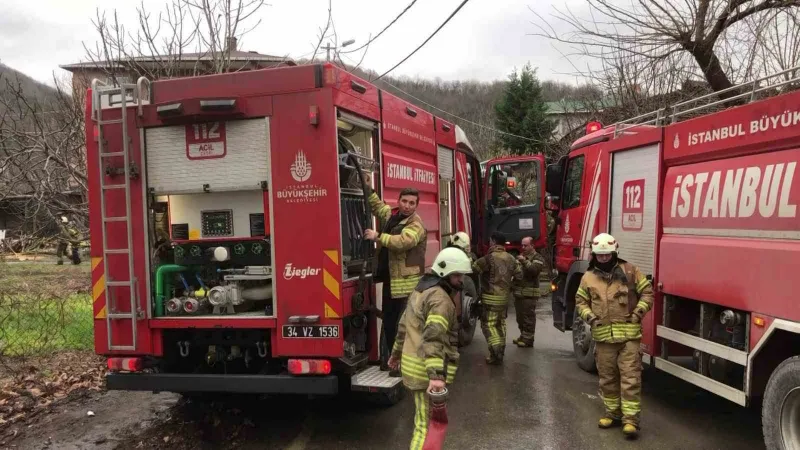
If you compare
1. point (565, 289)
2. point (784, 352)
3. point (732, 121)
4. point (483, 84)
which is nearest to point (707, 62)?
point (565, 289)

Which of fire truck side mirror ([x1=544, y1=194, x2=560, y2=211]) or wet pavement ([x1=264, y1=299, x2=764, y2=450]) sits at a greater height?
fire truck side mirror ([x1=544, y1=194, x2=560, y2=211])

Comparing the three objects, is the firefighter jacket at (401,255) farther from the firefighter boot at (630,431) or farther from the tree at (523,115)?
the tree at (523,115)

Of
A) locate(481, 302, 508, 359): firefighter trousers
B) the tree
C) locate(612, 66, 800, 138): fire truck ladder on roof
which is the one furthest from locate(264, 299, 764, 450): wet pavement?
the tree

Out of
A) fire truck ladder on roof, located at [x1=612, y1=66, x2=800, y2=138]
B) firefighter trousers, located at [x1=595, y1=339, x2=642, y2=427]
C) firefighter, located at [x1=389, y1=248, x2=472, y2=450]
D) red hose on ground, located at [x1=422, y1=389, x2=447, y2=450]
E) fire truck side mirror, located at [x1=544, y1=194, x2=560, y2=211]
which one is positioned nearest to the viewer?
red hose on ground, located at [x1=422, y1=389, x2=447, y2=450]

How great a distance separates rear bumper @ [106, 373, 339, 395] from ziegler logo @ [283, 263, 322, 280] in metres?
0.74

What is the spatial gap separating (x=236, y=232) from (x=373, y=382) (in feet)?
5.32

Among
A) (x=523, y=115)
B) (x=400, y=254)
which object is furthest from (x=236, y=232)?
(x=523, y=115)

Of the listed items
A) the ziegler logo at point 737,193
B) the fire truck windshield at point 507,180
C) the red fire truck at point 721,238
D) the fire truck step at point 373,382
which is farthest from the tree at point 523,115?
the fire truck step at point 373,382

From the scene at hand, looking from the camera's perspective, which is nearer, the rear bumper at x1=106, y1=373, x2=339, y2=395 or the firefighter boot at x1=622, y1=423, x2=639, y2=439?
the rear bumper at x1=106, y1=373, x2=339, y2=395

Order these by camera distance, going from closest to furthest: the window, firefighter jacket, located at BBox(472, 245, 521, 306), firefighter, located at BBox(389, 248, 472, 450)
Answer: firefighter, located at BBox(389, 248, 472, 450), the window, firefighter jacket, located at BBox(472, 245, 521, 306)

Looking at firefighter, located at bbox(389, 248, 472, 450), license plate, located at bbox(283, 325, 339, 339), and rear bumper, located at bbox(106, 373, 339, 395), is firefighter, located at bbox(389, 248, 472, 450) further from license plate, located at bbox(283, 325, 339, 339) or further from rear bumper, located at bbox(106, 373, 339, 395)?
rear bumper, located at bbox(106, 373, 339, 395)

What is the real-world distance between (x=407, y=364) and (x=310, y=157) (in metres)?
1.64

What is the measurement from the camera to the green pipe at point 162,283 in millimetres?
4656

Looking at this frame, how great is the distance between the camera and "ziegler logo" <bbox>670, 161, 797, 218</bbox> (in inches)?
148
